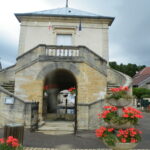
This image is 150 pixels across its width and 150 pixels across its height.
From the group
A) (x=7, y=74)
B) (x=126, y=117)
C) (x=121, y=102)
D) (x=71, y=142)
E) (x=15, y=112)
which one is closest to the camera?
(x=126, y=117)

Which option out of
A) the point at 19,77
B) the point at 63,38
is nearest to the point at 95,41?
the point at 63,38

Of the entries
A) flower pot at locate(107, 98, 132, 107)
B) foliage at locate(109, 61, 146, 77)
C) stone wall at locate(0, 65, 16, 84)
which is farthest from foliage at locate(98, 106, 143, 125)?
foliage at locate(109, 61, 146, 77)

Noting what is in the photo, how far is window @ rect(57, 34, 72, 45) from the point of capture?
15273 mm

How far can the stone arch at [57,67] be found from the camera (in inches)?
412

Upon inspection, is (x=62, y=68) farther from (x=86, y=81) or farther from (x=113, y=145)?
(x=113, y=145)

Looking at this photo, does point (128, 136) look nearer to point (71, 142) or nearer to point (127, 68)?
point (71, 142)

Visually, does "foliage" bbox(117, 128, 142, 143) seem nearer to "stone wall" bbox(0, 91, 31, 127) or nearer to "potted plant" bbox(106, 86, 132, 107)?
"potted plant" bbox(106, 86, 132, 107)

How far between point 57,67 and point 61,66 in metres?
0.24

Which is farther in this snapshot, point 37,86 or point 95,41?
point 95,41

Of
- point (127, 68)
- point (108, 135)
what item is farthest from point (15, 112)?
point (127, 68)

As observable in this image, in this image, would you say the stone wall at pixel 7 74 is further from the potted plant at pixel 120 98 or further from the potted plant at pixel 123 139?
the potted plant at pixel 123 139

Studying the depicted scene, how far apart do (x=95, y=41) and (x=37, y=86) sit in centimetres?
695

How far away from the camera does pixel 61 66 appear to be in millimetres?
10594

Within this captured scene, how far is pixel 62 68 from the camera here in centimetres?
1059
